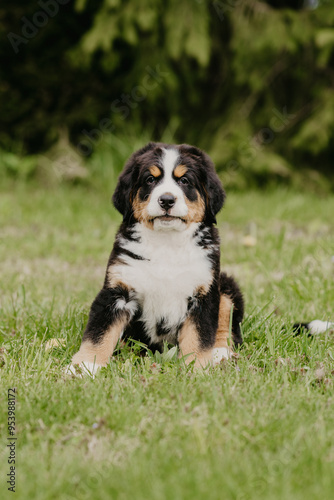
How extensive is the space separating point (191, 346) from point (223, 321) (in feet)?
1.38

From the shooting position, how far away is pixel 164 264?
288 cm

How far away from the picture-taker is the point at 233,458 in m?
1.94

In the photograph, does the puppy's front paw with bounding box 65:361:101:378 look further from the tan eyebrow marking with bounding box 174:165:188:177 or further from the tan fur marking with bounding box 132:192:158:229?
the tan eyebrow marking with bounding box 174:165:188:177

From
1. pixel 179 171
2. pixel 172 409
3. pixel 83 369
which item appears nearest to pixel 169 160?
pixel 179 171

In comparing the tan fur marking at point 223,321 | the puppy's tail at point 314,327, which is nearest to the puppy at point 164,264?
the tan fur marking at point 223,321

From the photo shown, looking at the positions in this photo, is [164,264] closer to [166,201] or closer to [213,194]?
[166,201]

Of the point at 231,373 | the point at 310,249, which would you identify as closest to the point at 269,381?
the point at 231,373

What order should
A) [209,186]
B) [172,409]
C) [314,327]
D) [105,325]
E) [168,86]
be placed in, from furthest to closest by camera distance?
1. [168,86]
2. [314,327]
3. [209,186]
4. [105,325]
5. [172,409]

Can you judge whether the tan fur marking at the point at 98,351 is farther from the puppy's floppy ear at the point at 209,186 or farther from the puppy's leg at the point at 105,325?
the puppy's floppy ear at the point at 209,186

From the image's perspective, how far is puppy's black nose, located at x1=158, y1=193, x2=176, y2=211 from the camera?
271 centimetres

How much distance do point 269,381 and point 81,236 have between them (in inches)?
138

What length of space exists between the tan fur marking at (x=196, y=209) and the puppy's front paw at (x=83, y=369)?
80 centimetres

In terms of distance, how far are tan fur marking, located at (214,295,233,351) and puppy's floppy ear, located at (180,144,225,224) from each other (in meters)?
0.48

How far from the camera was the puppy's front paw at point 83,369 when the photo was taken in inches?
104
